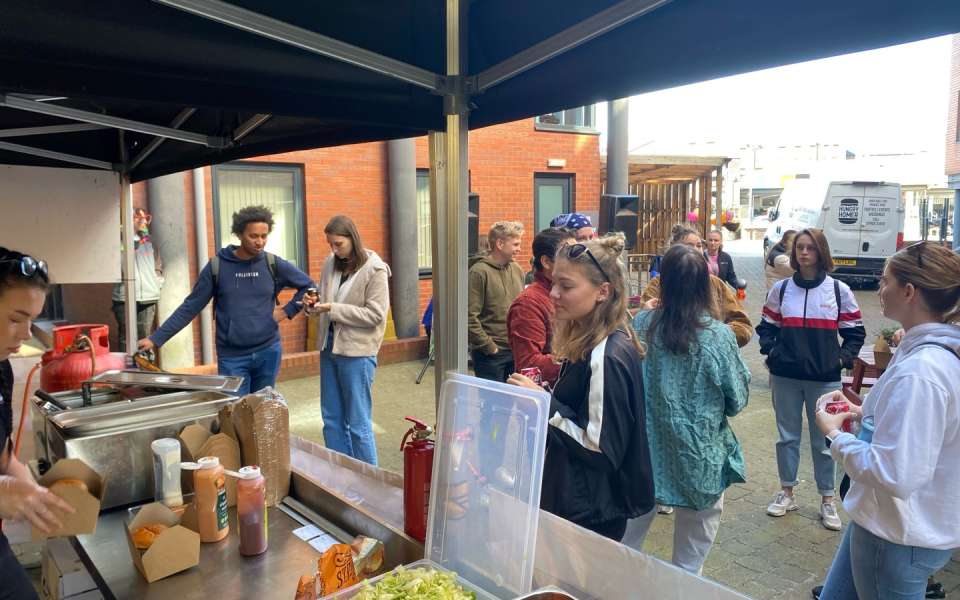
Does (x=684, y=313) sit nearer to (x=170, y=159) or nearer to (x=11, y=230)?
(x=170, y=159)

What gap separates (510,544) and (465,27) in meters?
1.59

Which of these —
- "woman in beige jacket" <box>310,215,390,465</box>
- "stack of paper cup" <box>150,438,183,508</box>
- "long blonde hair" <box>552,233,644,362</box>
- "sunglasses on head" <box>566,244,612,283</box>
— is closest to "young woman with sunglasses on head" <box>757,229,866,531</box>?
"long blonde hair" <box>552,233,644,362</box>

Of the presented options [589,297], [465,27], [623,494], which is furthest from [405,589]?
[465,27]

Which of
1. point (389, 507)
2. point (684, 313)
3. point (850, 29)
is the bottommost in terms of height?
point (389, 507)

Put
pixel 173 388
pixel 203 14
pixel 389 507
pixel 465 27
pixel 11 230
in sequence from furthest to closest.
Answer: pixel 11 230
pixel 173 388
pixel 389 507
pixel 465 27
pixel 203 14

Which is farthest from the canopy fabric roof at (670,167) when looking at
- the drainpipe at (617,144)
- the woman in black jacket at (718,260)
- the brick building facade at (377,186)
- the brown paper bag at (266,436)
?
the brown paper bag at (266,436)

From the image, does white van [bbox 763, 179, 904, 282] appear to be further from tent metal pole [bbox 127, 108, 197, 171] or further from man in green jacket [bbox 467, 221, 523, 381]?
tent metal pole [bbox 127, 108, 197, 171]

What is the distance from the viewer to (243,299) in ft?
14.7

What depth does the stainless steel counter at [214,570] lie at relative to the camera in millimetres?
1877

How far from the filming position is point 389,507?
2.53m

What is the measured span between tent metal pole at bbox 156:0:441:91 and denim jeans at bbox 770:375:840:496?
3.25 meters

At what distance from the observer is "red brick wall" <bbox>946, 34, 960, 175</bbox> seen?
84.3 ft

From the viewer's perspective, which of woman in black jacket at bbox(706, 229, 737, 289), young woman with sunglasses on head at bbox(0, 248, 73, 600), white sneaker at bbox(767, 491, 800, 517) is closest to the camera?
young woman with sunglasses on head at bbox(0, 248, 73, 600)

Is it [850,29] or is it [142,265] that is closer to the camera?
[850,29]
